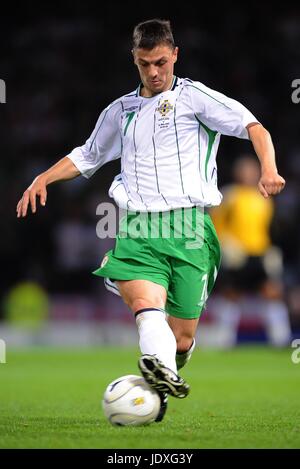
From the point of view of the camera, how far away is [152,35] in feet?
17.2

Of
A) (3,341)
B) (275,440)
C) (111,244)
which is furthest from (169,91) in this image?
(111,244)

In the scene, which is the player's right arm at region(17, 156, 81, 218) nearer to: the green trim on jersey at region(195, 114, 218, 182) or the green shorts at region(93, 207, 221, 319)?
the green shorts at region(93, 207, 221, 319)

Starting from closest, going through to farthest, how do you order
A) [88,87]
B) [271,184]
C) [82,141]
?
[271,184]
[82,141]
[88,87]

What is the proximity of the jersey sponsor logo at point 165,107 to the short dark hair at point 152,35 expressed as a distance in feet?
1.00

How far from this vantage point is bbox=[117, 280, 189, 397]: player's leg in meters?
4.73

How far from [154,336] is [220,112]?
1281mm

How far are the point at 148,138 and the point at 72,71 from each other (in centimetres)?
1248

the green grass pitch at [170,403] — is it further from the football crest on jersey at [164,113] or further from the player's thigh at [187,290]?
the football crest on jersey at [164,113]

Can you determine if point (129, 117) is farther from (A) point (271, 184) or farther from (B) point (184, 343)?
(B) point (184, 343)

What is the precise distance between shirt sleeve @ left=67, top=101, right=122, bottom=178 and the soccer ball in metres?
1.43

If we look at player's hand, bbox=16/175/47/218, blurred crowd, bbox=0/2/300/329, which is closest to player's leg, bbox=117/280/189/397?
player's hand, bbox=16/175/47/218

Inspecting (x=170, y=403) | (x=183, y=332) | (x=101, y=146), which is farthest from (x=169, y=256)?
(x=170, y=403)

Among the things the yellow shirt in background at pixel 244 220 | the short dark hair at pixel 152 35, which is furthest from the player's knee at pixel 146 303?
the yellow shirt in background at pixel 244 220

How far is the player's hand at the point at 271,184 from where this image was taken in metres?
4.74
